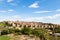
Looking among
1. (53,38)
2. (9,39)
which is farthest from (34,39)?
(53,38)

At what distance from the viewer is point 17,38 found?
60.1 feet

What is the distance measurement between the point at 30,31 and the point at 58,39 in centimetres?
558

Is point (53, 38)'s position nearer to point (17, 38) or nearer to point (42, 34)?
point (42, 34)

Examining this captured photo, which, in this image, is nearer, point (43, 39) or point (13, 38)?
point (13, 38)

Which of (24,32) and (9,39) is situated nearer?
(9,39)

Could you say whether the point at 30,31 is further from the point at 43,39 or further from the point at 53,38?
the point at 53,38

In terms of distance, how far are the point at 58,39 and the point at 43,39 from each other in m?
4.43

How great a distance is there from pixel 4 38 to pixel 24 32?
6353 millimetres

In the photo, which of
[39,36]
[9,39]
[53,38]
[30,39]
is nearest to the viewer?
[9,39]

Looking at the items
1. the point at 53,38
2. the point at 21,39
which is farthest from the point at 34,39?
the point at 53,38

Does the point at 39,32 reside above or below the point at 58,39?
above

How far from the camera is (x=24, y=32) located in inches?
934

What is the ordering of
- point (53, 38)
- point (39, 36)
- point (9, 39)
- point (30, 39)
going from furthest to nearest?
point (53, 38) < point (39, 36) < point (30, 39) < point (9, 39)

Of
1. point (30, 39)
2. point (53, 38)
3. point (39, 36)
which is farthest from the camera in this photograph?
point (53, 38)
